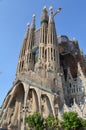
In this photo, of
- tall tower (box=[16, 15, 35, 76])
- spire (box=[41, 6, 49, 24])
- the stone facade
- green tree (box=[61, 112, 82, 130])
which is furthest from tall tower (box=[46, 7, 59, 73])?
green tree (box=[61, 112, 82, 130])

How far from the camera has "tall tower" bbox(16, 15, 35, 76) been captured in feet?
175

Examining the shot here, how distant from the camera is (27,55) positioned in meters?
56.1

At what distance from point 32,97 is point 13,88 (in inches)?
232

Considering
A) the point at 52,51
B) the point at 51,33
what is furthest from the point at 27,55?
the point at 51,33

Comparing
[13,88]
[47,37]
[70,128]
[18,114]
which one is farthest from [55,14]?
[70,128]

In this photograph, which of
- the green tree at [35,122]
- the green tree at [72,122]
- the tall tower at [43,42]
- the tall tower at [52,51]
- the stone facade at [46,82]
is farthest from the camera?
the tall tower at [43,42]

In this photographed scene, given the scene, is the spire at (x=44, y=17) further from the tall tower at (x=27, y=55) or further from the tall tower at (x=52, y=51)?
the tall tower at (x=27, y=55)

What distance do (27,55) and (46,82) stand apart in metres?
15.9

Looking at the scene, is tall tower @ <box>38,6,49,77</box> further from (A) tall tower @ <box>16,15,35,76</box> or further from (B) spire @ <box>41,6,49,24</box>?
(A) tall tower @ <box>16,15,35,76</box>

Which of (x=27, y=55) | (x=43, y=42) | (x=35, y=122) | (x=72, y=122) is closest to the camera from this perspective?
(x=72, y=122)

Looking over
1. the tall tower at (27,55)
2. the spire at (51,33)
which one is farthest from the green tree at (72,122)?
the spire at (51,33)

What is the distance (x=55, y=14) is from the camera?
217 ft

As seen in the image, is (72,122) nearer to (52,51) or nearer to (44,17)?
(52,51)

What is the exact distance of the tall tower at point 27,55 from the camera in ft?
175
